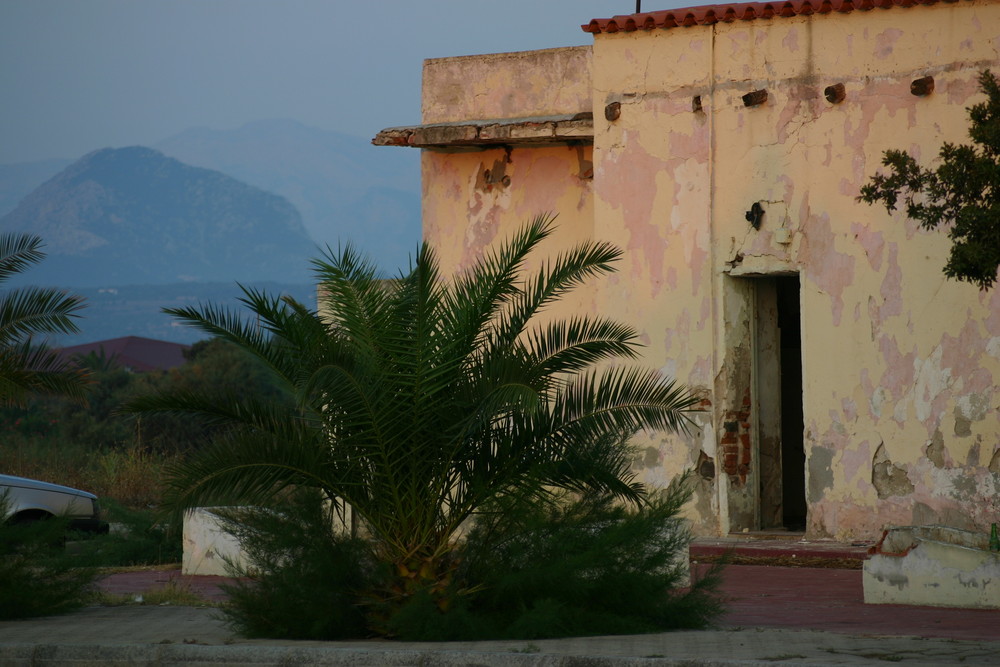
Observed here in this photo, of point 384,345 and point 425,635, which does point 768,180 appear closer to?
point 384,345

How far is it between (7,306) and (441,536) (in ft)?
18.5

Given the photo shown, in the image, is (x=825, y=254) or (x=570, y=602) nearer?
(x=570, y=602)

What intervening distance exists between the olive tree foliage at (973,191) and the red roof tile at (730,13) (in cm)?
395

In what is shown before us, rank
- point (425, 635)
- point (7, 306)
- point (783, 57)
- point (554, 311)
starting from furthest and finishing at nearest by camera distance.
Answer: point (554, 311) → point (783, 57) → point (7, 306) → point (425, 635)

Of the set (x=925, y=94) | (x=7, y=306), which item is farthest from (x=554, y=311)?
(x=7, y=306)

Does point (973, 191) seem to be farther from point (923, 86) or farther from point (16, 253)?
point (16, 253)

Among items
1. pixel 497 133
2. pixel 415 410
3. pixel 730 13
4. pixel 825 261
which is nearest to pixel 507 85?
pixel 497 133

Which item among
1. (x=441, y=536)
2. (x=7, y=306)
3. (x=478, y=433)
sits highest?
(x=7, y=306)

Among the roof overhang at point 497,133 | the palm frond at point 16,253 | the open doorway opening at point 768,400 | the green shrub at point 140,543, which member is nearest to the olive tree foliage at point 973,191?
the open doorway opening at point 768,400

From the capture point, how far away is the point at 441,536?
9445 millimetres

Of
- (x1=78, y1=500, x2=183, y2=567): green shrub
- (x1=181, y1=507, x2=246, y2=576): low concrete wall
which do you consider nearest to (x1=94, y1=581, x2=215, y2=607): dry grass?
(x1=181, y1=507, x2=246, y2=576): low concrete wall

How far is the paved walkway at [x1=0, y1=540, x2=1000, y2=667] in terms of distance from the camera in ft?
26.7

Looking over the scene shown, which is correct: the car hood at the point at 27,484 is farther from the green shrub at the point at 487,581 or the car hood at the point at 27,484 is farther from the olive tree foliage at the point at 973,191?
the olive tree foliage at the point at 973,191

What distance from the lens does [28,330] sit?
43.4 ft
